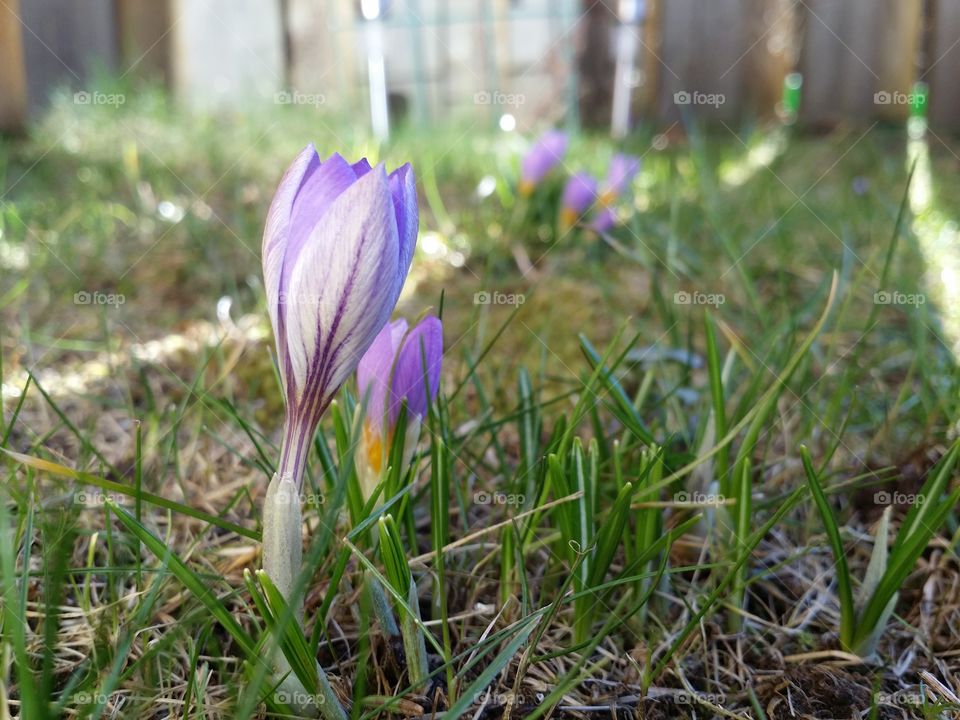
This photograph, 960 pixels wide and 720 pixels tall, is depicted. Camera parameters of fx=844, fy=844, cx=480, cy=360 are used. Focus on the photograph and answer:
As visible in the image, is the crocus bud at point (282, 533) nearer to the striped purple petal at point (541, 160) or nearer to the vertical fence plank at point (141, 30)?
the striped purple petal at point (541, 160)

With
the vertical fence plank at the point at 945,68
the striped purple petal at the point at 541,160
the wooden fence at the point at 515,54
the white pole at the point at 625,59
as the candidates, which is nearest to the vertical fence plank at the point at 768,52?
the wooden fence at the point at 515,54

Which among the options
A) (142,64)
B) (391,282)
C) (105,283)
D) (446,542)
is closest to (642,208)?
(105,283)

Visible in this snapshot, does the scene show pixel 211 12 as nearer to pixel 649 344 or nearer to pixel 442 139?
pixel 442 139

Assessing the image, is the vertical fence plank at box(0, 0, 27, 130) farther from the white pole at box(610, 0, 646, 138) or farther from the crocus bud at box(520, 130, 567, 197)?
the white pole at box(610, 0, 646, 138)

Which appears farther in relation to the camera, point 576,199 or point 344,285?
point 576,199

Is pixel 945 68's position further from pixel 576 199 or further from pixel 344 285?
pixel 344 285

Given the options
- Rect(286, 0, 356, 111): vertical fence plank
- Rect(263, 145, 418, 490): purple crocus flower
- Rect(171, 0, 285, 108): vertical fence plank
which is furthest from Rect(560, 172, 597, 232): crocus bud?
Rect(286, 0, 356, 111): vertical fence plank

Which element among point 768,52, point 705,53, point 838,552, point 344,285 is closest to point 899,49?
point 768,52
